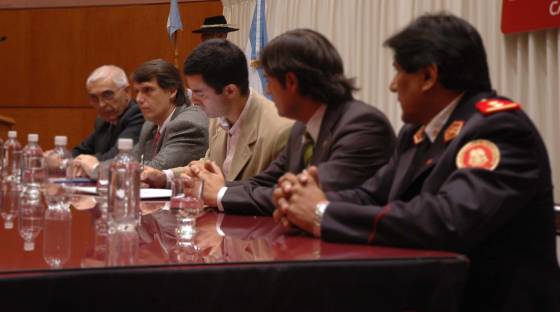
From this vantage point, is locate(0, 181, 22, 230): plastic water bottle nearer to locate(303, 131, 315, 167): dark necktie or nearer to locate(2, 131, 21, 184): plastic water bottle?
locate(2, 131, 21, 184): plastic water bottle

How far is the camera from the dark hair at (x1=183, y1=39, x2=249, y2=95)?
3.53 meters

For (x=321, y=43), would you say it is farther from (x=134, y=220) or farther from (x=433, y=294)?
(x=433, y=294)

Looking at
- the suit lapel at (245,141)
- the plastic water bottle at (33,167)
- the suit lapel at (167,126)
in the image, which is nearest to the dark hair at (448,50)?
the suit lapel at (245,141)

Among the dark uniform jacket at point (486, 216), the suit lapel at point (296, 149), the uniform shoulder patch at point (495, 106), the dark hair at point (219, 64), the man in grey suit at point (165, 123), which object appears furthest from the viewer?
the man in grey suit at point (165, 123)

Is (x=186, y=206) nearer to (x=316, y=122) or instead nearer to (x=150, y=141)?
(x=316, y=122)

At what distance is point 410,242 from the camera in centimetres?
179

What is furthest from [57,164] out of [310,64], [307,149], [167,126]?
[310,64]

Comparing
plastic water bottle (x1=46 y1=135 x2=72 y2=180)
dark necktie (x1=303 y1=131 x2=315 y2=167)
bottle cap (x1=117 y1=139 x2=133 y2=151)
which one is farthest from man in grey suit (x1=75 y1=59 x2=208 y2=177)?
bottle cap (x1=117 y1=139 x2=133 y2=151)

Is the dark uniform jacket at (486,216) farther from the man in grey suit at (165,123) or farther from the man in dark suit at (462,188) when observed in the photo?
the man in grey suit at (165,123)

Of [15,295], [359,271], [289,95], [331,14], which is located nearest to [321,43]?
[289,95]

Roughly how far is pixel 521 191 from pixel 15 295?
3.83 ft

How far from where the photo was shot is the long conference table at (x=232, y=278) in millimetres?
1491

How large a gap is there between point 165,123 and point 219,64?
1.36 meters

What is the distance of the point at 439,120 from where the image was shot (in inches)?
84.0
